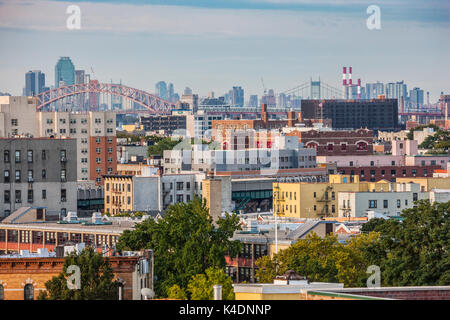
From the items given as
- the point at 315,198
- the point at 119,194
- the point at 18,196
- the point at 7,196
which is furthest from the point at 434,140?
the point at 7,196

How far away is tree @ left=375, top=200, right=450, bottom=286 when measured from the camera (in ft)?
80.9

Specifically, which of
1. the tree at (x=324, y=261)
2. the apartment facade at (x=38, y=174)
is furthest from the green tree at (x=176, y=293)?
the apartment facade at (x=38, y=174)

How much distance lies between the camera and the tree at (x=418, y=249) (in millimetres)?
24672

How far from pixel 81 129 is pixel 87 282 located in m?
68.5

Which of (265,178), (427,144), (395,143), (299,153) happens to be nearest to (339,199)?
(265,178)

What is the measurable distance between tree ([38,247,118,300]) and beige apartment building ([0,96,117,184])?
2321 inches

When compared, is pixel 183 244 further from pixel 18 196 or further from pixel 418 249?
pixel 18 196

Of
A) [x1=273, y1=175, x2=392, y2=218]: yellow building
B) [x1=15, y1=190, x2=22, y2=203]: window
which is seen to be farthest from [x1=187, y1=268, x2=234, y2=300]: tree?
[x1=273, y1=175, x2=392, y2=218]: yellow building

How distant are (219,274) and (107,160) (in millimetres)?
64379

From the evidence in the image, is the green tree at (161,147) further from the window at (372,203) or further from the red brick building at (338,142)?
the window at (372,203)

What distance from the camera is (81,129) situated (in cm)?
8950

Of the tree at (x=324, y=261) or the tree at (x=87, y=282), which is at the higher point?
the tree at (x=87, y=282)

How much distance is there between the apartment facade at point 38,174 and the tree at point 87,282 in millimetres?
33741

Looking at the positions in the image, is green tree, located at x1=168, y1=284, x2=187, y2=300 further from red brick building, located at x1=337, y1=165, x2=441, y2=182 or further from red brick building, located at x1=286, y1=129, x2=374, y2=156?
red brick building, located at x1=286, y1=129, x2=374, y2=156
